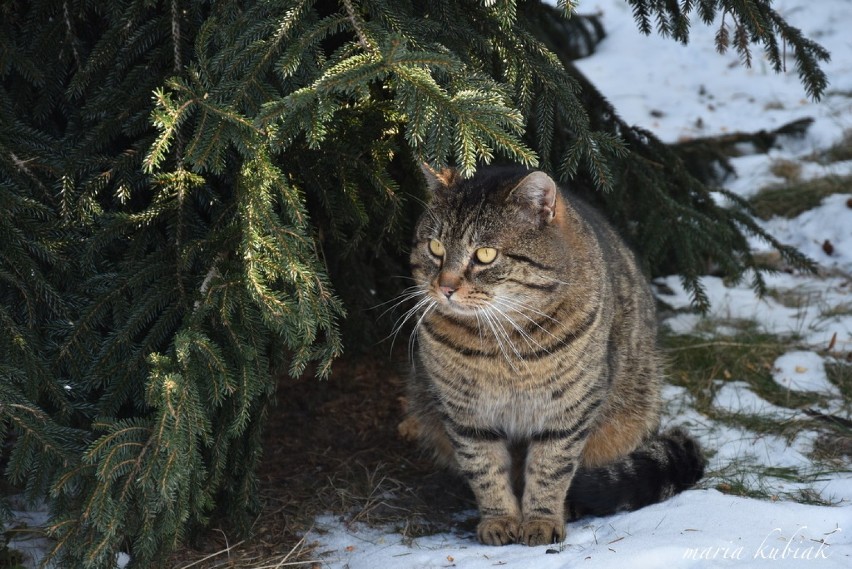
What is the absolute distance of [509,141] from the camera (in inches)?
94.0

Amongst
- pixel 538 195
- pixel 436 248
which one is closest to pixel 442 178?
pixel 436 248

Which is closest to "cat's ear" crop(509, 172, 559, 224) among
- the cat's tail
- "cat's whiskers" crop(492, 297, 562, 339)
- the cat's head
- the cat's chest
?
the cat's head

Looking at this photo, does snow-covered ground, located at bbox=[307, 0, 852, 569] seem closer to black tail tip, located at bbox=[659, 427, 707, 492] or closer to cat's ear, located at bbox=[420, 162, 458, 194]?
black tail tip, located at bbox=[659, 427, 707, 492]

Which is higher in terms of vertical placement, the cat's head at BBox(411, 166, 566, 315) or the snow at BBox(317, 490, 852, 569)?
the cat's head at BBox(411, 166, 566, 315)

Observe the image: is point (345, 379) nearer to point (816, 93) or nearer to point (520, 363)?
point (520, 363)

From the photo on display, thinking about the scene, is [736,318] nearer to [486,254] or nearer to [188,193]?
[486,254]

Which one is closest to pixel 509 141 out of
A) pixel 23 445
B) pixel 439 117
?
pixel 439 117

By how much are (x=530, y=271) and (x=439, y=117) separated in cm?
79

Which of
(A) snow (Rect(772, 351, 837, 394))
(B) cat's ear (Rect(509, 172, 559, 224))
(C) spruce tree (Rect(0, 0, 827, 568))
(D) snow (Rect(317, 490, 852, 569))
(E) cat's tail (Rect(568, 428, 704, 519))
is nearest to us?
(C) spruce tree (Rect(0, 0, 827, 568))

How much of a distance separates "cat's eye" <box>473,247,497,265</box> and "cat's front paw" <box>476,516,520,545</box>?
938mm

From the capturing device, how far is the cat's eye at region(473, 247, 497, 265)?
296 cm

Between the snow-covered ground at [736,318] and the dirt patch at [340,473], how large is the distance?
13cm

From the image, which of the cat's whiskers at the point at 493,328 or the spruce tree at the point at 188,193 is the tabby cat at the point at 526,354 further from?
the spruce tree at the point at 188,193

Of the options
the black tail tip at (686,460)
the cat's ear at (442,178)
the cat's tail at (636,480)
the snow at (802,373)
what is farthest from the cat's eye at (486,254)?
the snow at (802,373)
